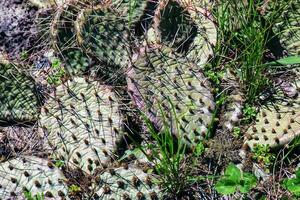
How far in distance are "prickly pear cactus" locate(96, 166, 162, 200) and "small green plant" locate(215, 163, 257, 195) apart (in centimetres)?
27

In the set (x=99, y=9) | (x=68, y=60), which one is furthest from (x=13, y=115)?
(x=99, y=9)

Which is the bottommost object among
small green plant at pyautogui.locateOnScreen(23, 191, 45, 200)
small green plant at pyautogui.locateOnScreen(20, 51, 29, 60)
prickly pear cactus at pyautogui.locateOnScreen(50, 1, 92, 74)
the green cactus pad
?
small green plant at pyautogui.locateOnScreen(23, 191, 45, 200)

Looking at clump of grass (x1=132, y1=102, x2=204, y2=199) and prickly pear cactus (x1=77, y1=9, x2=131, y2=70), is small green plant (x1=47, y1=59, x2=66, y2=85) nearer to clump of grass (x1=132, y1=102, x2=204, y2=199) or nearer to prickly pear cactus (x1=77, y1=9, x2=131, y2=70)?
prickly pear cactus (x1=77, y1=9, x2=131, y2=70)

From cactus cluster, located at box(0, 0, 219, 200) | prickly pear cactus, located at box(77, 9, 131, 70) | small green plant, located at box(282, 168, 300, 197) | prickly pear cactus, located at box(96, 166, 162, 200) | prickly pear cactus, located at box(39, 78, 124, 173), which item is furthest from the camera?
prickly pear cactus, located at box(77, 9, 131, 70)

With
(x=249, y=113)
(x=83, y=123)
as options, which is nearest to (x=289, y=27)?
(x=249, y=113)

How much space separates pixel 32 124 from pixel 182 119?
30.2 inches

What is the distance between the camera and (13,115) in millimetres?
3117

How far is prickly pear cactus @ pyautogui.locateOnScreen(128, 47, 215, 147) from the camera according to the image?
290cm

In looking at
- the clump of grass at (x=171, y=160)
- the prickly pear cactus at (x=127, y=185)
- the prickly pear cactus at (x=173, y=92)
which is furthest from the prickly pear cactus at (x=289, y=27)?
the prickly pear cactus at (x=127, y=185)

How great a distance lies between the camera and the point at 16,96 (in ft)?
10.2

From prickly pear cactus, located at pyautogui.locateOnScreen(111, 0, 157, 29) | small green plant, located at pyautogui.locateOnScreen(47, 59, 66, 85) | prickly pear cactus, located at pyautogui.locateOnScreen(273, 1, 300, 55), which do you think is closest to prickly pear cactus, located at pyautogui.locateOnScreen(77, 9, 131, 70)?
prickly pear cactus, located at pyautogui.locateOnScreen(111, 0, 157, 29)

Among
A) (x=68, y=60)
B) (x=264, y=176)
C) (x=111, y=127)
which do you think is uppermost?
(x=68, y=60)

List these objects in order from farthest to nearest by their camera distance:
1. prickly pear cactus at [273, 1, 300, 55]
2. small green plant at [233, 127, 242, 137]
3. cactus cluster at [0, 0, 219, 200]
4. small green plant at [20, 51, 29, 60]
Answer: small green plant at [20, 51, 29, 60]
prickly pear cactus at [273, 1, 300, 55]
small green plant at [233, 127, 242, 137]
cactus cluster at [0, 0, 219, 200]

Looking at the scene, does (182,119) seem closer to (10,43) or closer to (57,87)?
(57,87)
